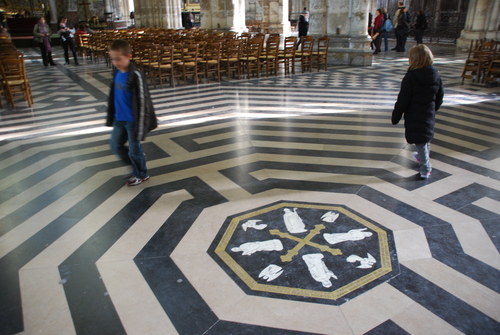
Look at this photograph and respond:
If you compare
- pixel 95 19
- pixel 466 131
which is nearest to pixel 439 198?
pixel 466 131

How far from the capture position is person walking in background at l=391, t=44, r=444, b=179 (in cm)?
394

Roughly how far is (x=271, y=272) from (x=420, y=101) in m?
2.48

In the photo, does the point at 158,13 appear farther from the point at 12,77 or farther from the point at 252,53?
the point at 12,77

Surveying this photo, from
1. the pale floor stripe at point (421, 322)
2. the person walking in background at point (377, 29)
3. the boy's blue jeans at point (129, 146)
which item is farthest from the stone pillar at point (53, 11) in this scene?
the pale floor stripe at point (421, 322)

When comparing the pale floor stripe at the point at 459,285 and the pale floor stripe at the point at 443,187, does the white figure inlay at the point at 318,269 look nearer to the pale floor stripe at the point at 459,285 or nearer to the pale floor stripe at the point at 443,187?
the pale floor stripe at the point at 459,285

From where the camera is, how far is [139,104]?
12.6 ft

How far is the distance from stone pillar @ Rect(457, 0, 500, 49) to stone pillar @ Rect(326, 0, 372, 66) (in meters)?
7.15

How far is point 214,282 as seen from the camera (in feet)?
8.99

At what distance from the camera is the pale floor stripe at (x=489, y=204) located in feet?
12.2

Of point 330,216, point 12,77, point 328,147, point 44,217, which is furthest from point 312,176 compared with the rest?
point 12,77

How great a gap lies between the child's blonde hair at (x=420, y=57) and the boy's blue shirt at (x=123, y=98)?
2771 millimetres

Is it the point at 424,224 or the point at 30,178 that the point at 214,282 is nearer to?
the point at 424,224

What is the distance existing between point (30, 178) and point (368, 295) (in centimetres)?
393

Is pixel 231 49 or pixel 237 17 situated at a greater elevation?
pixel 237 17
